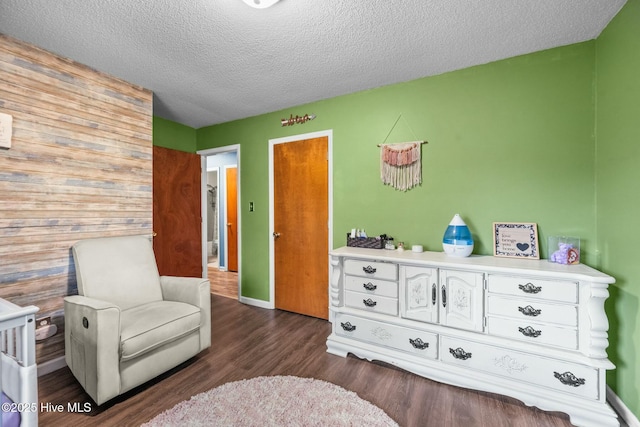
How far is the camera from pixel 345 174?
2830 mm

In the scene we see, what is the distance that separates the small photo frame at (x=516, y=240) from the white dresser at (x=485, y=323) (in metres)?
0.13

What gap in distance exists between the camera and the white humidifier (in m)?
2.04

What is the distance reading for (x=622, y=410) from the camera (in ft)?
5.14

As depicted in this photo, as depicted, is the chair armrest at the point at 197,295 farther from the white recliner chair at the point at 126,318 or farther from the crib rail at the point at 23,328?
the crib rail at the point at 23,328

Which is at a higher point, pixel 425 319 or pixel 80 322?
pixel 80 322

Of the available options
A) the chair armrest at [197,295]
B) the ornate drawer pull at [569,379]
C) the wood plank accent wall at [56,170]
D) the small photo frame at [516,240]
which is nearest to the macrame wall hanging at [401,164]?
the small photo frame at [516,240]

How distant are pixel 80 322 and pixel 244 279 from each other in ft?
6.32

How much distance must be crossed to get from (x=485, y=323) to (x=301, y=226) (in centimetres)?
194

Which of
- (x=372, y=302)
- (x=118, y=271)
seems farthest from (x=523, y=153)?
(x=118, y=271)

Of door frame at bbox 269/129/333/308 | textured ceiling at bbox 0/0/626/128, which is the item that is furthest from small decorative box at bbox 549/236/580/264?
door frame at bbox 269/129/333/308

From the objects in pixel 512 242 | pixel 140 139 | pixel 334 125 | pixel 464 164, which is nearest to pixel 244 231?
pixel 140 139

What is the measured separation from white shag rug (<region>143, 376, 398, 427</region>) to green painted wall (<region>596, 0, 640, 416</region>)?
145 cm

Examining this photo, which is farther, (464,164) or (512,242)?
(464,164)

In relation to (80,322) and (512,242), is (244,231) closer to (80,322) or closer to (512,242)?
(80,322)
